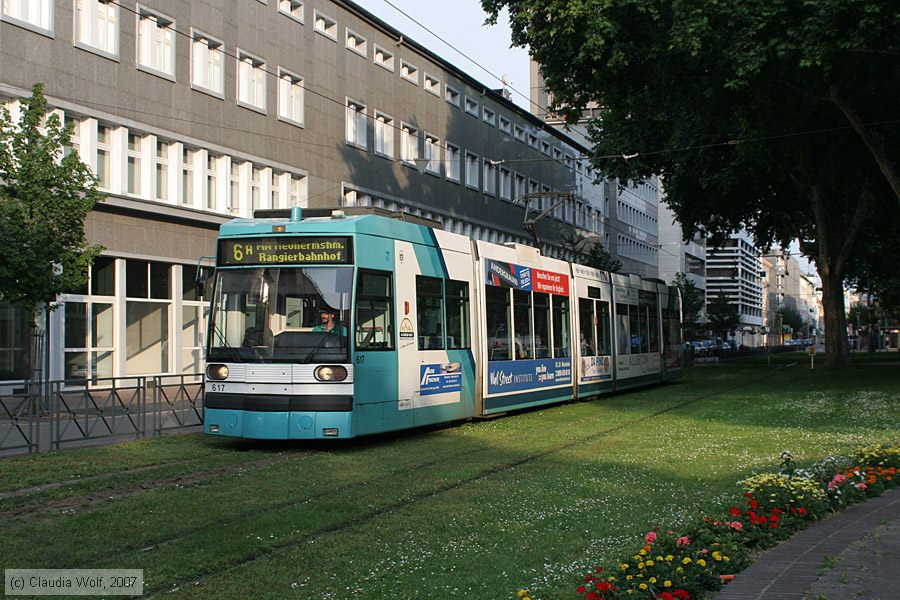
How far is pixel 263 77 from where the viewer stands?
34.9 meters

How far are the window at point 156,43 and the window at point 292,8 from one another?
19.2ft

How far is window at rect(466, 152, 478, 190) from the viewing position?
51375 mm

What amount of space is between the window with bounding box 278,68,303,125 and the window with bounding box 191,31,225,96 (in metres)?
3.13

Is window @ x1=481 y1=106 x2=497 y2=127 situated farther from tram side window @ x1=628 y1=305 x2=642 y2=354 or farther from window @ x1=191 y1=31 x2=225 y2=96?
tram side window @ x1=628 y1=305 x2=642 y2=354

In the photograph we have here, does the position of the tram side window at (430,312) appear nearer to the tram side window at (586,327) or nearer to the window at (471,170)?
the tram side window at (586,327)

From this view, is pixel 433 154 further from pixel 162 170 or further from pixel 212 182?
pixel 162 170

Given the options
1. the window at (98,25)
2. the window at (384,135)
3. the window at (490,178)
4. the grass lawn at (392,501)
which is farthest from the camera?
the window at (490,178)

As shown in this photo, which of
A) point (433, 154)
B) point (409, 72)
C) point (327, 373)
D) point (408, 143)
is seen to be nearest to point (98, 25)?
point (327, 373)

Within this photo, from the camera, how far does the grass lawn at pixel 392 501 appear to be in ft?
22.7

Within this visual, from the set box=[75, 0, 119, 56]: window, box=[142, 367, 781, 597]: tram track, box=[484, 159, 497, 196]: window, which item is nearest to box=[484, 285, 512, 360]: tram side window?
box=[142, 367, 781, 597]: tram track

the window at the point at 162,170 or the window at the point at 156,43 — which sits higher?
the window at the point at 156,43

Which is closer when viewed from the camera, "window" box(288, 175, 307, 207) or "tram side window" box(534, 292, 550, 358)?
"tram side window" box(534, 292, 550, 358)

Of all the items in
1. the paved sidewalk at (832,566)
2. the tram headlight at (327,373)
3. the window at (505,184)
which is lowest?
the paved sidewalk at (832,566)

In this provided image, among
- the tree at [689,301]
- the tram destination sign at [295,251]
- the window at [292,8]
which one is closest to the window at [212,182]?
the window at [292,8]
